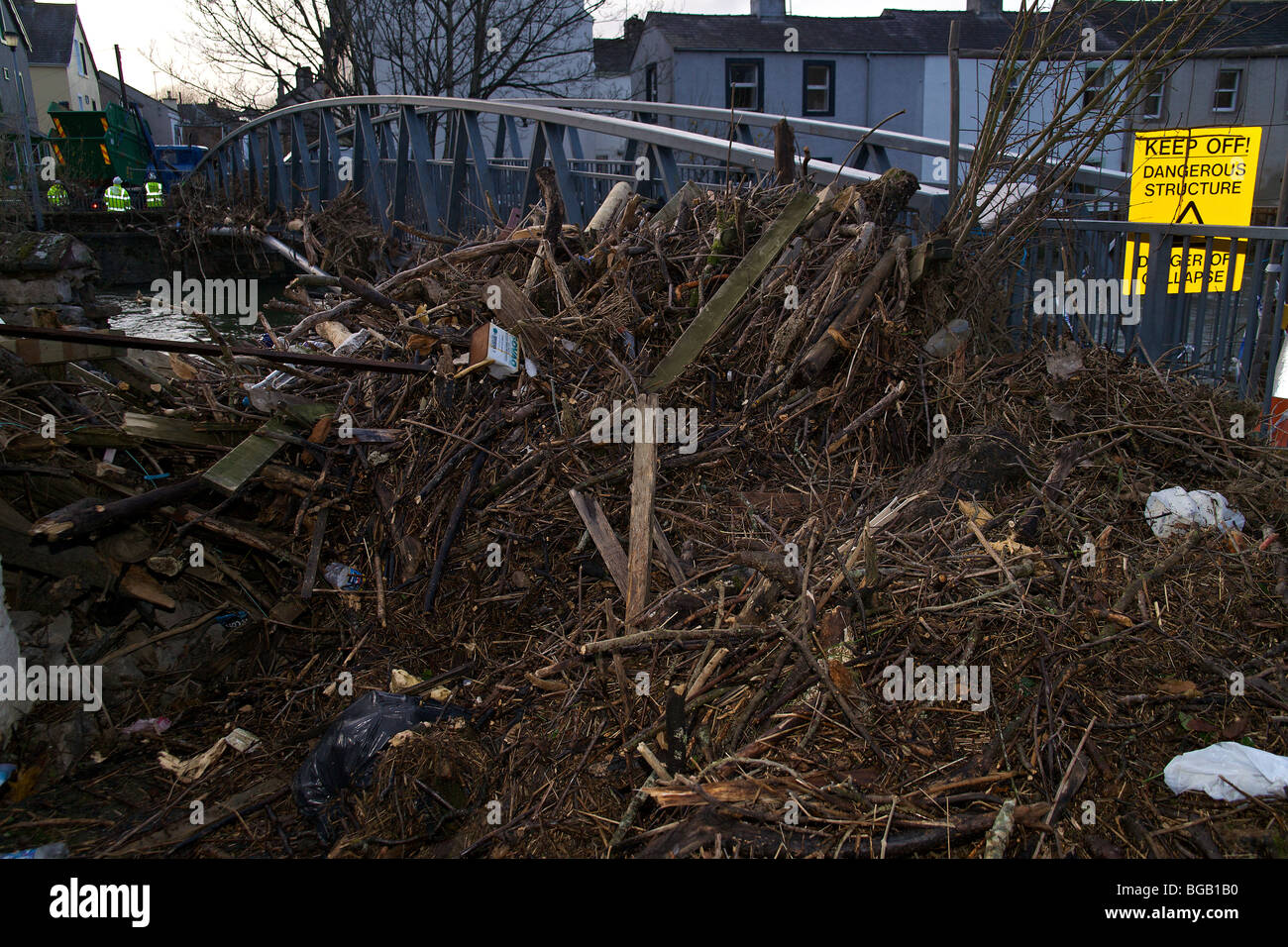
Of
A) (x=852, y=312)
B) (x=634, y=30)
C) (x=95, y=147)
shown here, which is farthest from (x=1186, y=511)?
(x=634, y=30)

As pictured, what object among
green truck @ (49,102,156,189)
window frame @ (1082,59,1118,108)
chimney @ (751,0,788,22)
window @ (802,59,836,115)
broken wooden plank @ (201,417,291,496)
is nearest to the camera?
broken wooden plank @ (201,417,291,496)

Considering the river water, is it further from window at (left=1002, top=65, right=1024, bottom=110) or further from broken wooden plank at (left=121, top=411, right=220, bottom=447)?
window at (left=1002, top=65, right=1024, bottom=110)

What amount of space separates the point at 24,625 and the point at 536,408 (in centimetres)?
271

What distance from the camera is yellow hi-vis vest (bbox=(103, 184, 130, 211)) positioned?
17683mm

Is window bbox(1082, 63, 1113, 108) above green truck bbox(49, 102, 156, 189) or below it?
below

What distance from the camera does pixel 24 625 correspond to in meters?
4.00

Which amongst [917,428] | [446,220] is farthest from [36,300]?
[917,428]

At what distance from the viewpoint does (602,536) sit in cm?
421

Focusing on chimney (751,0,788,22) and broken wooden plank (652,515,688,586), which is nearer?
broken wooden plank (652,515,688,586)
